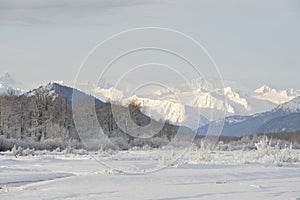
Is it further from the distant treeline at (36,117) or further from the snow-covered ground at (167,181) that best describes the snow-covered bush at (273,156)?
the distant treeline at (36,117)

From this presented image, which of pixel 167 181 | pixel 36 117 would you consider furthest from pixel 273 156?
pixel 36 117

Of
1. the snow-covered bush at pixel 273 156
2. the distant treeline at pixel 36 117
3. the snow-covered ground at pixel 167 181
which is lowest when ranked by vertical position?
the snow-covered ground at pixel 167 181

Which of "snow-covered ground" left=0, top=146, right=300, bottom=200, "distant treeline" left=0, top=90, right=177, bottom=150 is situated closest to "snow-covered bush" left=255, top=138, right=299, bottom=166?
"snow-covered ground" left=0, top=146, right=300, bottom=200

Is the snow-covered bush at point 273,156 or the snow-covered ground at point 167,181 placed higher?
the snow-covered bush at point 273,156

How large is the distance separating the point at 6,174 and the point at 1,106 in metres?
53.5

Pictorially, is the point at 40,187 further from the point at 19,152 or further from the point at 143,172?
the point at 19,152

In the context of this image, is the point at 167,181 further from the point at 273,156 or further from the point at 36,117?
the point at 36,117

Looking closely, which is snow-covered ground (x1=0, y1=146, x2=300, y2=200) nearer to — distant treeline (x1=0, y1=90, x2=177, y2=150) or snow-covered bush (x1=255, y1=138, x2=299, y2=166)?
snow-covered bush (x1=255, y1=138, x2=299, y2=166)

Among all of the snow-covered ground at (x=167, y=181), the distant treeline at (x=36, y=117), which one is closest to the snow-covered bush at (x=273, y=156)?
the snow-covered ground at (x=167, y=181)

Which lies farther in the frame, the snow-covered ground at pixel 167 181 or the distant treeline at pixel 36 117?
the distant treeline at pixel 36 117

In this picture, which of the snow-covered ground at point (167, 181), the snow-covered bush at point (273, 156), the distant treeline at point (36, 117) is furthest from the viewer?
the distant treeline at point (36, 117)

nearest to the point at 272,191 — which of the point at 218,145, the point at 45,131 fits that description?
the point at 218,145

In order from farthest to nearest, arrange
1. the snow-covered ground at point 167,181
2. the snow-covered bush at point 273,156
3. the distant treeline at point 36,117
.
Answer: the distant treeline at point 36,117, the snow-covered bush at point 273,156, the snow-covered ground at point 167,181

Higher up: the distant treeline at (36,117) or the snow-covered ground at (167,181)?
the distant treeline at (36,117)
